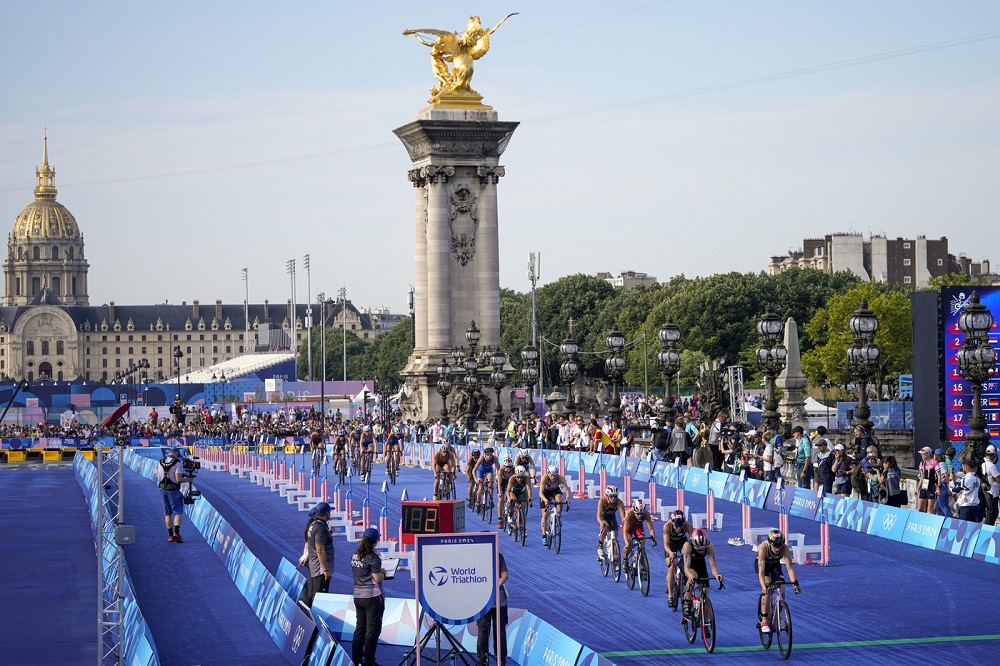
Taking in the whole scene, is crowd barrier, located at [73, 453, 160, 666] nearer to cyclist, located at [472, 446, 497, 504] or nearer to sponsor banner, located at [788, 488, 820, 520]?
cyclist, located at [472, 446, 497, 504]

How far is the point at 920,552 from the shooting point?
29047 mm

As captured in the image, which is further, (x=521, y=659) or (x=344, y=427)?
(x=344, y=427)

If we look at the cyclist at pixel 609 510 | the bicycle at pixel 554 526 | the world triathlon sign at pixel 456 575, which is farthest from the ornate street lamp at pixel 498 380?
the world triathlon sign at pixel 456 575

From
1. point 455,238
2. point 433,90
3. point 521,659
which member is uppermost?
point 433,90

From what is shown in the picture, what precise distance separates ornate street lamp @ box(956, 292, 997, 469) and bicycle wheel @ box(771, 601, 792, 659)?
8947mm

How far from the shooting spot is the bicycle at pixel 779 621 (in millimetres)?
20031

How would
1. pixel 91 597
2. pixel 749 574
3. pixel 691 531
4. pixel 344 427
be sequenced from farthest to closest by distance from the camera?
pixel 344 427
pixel 749 574
pixel 91 597
pixel 691 531

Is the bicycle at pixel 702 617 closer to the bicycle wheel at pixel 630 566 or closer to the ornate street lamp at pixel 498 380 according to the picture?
the bicycle wheel at pixel 630 566

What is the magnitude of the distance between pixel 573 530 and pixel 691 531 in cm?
1175

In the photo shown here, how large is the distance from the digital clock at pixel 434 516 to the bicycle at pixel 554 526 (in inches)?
241

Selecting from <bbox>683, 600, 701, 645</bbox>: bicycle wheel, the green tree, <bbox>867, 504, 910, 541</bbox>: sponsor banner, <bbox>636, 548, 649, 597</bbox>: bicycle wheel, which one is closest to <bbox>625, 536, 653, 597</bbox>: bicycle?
<bbox>636, 548, 649, 597</bbox>: bicycle wheel

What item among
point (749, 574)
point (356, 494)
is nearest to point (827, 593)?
point (749, 574)

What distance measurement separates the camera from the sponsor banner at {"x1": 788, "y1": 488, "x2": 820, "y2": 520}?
112 feet

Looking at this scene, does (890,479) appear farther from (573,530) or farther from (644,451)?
(644,451)
